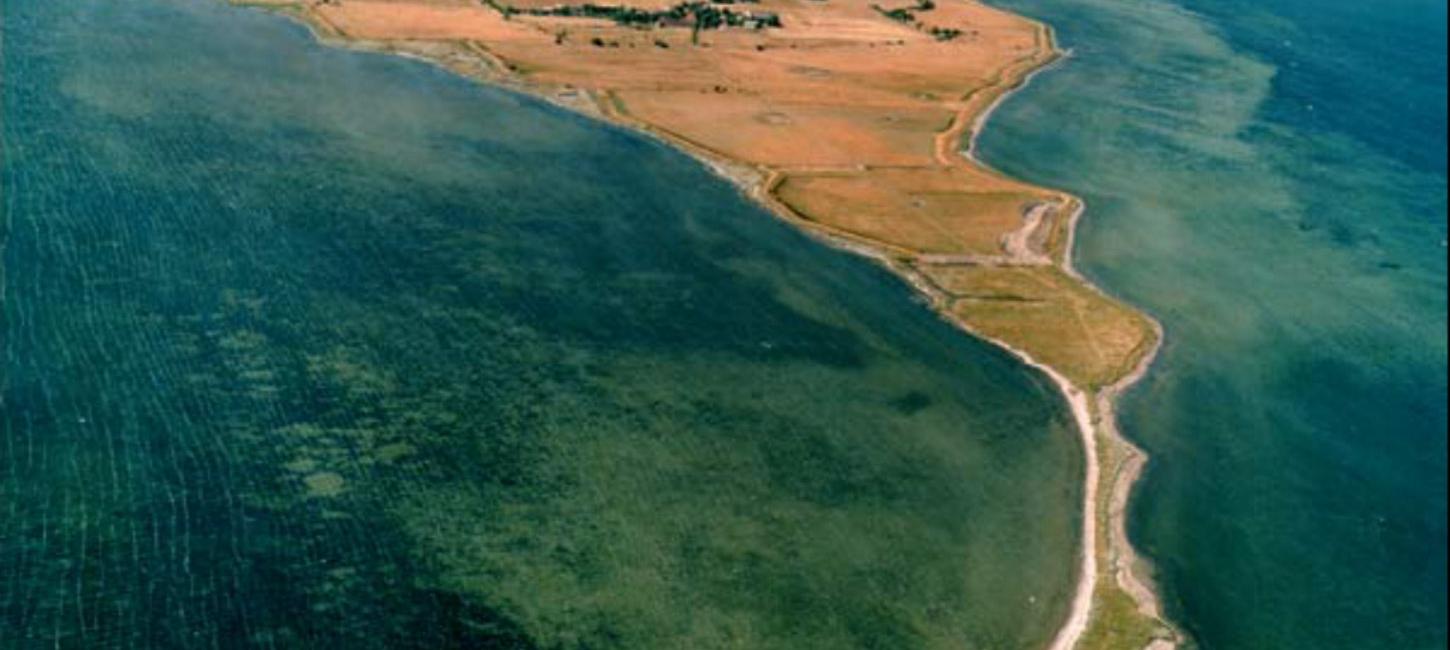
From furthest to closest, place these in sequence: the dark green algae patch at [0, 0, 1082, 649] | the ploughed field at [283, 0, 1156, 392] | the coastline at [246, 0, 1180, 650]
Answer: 1. the ploughed field at [283, 0, 1156, 392]
2. the coastline at [246, 0, 1180, 650]
3. the dark green algae patch at [0, 0, 1082, 649]

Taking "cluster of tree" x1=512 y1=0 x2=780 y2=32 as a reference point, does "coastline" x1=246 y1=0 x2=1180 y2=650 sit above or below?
below

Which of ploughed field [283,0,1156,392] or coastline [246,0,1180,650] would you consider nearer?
coastline [246,0,1180,650]

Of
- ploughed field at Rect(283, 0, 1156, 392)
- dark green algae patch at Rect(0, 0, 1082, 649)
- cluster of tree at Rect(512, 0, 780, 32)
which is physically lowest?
dark green algae patch at Rect(0, 0, 1082, 649)

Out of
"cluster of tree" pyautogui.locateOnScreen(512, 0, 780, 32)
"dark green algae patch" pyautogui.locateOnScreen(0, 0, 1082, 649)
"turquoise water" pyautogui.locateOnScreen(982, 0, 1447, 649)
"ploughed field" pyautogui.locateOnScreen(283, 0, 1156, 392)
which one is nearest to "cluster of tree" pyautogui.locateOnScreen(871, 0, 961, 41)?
"ploughed field" pyautogui.locateOnScreen(283, 0, 1156, 392)

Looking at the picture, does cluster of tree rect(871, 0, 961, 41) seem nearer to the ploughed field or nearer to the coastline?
the ploughed field

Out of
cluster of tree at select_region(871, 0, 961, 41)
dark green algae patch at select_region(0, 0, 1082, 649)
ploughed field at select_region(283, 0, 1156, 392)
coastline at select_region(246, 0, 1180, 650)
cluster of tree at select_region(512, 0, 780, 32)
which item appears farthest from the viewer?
cluster of tree at select_region(871, 0, 961, 41)

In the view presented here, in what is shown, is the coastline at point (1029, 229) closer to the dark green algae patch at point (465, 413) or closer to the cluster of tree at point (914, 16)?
the dark green algae patch at point (465, 413)

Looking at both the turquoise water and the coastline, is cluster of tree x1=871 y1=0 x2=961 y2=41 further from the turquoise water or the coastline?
the turquoise water
